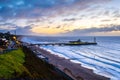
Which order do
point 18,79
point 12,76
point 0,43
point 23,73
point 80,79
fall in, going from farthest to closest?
point 0,43 < point 80,79 < point 23,73 < point 12,76 < point 18,79

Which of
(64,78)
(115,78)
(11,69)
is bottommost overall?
(115,78)

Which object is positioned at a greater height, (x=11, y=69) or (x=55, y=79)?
(x=11, y=69)

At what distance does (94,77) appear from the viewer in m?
42.1

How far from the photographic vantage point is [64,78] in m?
28.0

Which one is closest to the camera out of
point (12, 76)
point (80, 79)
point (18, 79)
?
point (18, 79)

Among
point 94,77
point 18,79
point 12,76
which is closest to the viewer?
point 18,79

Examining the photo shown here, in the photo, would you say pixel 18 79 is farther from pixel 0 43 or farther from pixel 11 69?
pixel 0 43

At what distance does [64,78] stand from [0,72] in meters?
8.42

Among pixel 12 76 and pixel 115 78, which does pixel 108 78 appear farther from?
pixel 12 76

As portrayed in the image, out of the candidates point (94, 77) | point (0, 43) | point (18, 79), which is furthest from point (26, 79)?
point (0, 43)

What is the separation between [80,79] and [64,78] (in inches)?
458

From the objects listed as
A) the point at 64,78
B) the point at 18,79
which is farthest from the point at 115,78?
the point at 18,79

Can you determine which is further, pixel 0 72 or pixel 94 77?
pixel 94 77

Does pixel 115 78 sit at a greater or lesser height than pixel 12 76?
lesser
